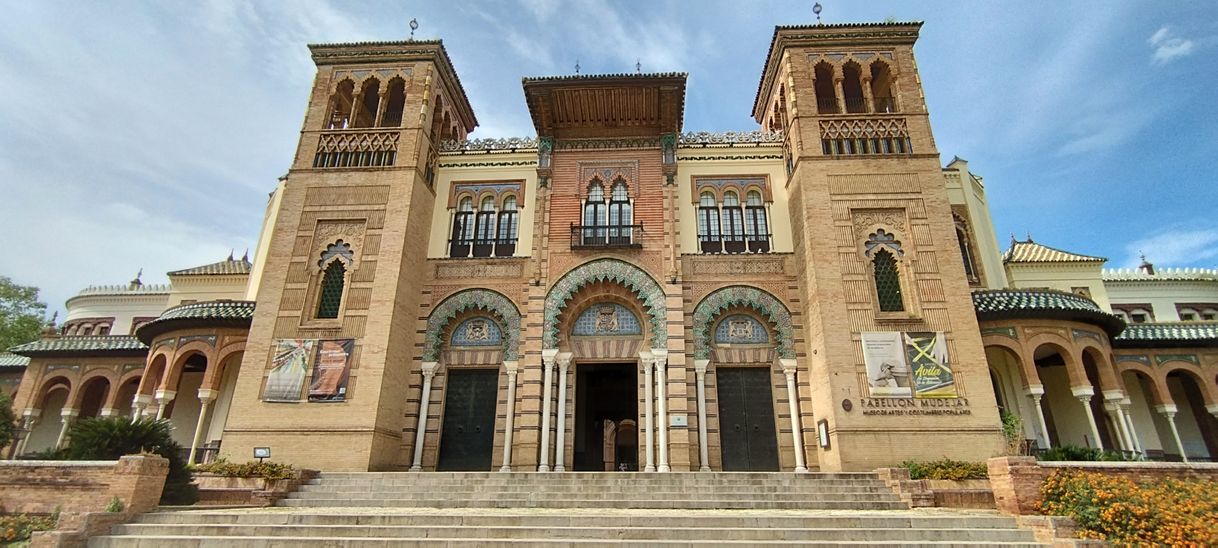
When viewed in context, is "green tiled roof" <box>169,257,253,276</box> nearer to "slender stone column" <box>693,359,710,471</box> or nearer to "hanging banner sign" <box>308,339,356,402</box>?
"hanging banner sign" <box>308,339,356,402</box>

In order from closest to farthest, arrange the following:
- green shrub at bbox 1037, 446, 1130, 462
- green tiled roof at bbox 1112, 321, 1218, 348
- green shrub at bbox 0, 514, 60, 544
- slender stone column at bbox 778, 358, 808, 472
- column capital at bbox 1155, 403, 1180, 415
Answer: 1. green shrub at bbox 0, 514, 60, 544
2. green shrub at bbox 1037, 446, 1130, 462
3. slender stone column at bbox 778, 358, 808, 472
4. column capital at bbox 1155, 403, 1180, 415
5. green tiled roof at bbox 1112, 321, 1218, 348

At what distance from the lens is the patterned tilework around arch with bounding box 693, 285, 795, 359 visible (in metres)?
15.2

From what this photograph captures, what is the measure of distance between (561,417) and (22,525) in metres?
9.62

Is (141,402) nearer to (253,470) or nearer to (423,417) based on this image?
(253,470)

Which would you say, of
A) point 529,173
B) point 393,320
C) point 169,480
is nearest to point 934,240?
point 529,173

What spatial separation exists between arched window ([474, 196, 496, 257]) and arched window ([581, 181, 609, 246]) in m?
2.72

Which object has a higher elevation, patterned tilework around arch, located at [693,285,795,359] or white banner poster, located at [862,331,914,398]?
patterned tilework around arch, located at [693,285,795,359]

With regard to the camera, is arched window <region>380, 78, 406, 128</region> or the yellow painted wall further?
arched window <region>380, 78, 406, 128</region>

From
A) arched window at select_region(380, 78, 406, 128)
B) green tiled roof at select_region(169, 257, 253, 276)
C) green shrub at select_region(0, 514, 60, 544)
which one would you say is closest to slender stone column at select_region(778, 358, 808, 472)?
arched window at select_region(380, 78, 406, 128)

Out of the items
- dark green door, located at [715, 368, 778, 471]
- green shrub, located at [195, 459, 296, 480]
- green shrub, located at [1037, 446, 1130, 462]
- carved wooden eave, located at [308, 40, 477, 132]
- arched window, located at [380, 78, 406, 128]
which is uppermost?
carved wooden eave, located at [308, 40, 477, 132]

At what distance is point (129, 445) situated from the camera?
33.8 feet

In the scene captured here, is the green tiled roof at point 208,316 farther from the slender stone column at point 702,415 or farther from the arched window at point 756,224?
the arched window at point 756,224

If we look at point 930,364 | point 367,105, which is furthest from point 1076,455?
point 367,105

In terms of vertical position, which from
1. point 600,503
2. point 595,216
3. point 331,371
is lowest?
point 600,503
